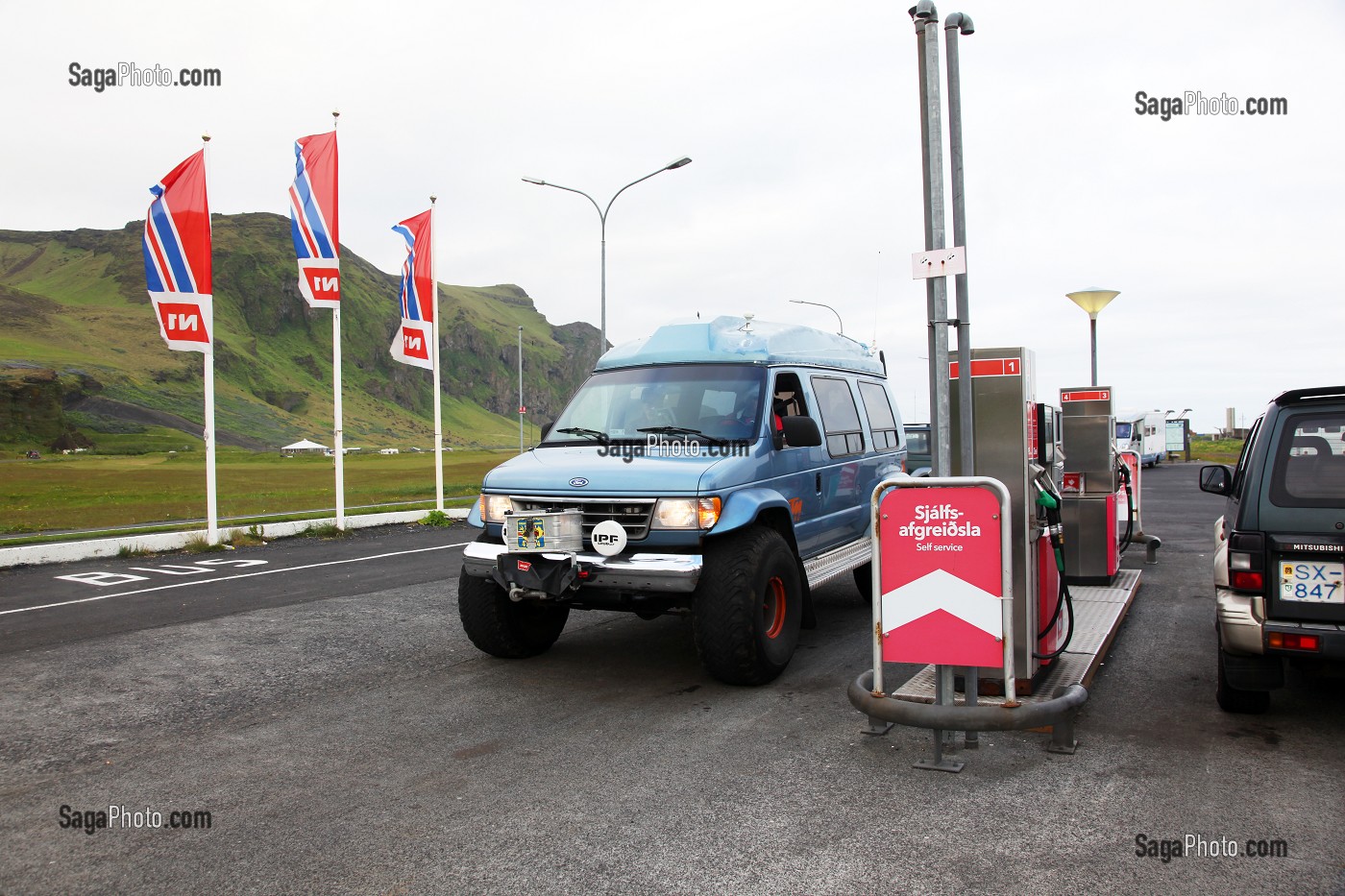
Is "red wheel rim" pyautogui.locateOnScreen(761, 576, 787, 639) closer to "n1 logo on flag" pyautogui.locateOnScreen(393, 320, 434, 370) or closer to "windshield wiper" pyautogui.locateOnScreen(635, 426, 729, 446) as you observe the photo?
"windshield wiper" pyautogui.locateOnScreen(635, 426, 729, 446)

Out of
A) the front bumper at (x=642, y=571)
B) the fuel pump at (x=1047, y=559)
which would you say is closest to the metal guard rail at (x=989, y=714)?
the fuel pump at (x=1047, y=559)

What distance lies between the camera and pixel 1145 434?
1714 inches

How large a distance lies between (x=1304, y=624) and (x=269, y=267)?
19862cm

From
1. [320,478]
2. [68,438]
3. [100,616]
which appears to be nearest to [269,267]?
[68,438]

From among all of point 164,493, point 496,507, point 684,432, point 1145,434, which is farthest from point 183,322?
point 1145,434

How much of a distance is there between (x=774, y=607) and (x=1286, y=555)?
9.75 ft

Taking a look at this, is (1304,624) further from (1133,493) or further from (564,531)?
(1133,493)

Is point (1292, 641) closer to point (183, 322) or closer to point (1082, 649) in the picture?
point (1082, 649)

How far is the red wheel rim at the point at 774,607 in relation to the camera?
20.5 ft

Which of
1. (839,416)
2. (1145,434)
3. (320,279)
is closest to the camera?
(839,416)

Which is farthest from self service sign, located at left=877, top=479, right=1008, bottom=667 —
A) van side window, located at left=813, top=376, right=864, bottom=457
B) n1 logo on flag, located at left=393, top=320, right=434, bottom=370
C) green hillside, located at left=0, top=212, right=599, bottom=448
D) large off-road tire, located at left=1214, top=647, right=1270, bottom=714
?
green hillside, located at left=0, top=212, right=599, bottom=448

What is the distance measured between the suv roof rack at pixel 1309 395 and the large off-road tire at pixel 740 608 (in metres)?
3.04

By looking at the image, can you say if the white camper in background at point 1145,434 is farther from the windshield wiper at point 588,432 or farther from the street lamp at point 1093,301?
the windshield wiper at point 588,432

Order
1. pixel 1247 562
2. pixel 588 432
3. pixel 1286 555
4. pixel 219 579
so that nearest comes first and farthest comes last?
1. pixel 1286 555
2. pixel 1247 562
3. pixel 588 432
4. pixel 219 579
